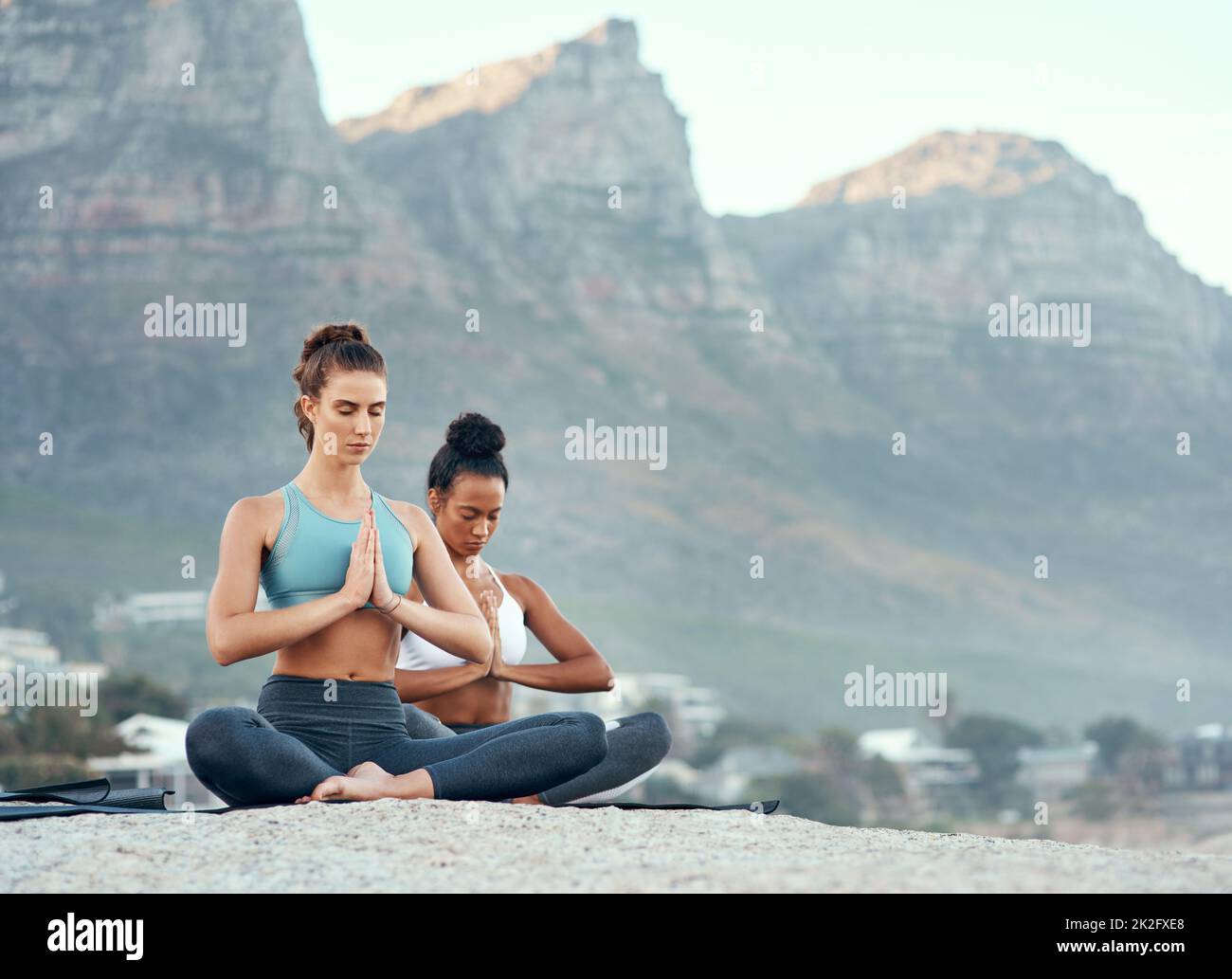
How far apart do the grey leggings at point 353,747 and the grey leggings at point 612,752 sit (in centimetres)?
18

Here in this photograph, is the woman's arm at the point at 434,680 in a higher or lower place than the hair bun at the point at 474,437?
lower

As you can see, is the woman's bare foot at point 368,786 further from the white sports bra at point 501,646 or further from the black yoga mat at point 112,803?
the white sports bra at point 501,646

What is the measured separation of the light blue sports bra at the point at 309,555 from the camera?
5.34 m

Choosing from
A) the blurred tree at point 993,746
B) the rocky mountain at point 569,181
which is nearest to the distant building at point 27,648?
the blurred tree at point 993,746

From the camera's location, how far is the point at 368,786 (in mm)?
5273

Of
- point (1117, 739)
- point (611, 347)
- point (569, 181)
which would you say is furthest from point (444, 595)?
point (569, 181)

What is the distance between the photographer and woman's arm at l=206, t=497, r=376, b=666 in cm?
511

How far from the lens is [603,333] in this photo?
399 feet

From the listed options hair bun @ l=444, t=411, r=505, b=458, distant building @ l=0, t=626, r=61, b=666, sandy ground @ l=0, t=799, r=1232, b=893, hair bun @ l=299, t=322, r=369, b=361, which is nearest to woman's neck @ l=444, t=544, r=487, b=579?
hair bun @ l=444, t=411, r=505, b=458

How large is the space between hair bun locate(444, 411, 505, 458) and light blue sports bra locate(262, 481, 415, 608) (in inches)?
46.4

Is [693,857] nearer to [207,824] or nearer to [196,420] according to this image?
[207,824]

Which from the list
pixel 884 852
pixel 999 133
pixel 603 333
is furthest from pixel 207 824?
pixel 999 133
